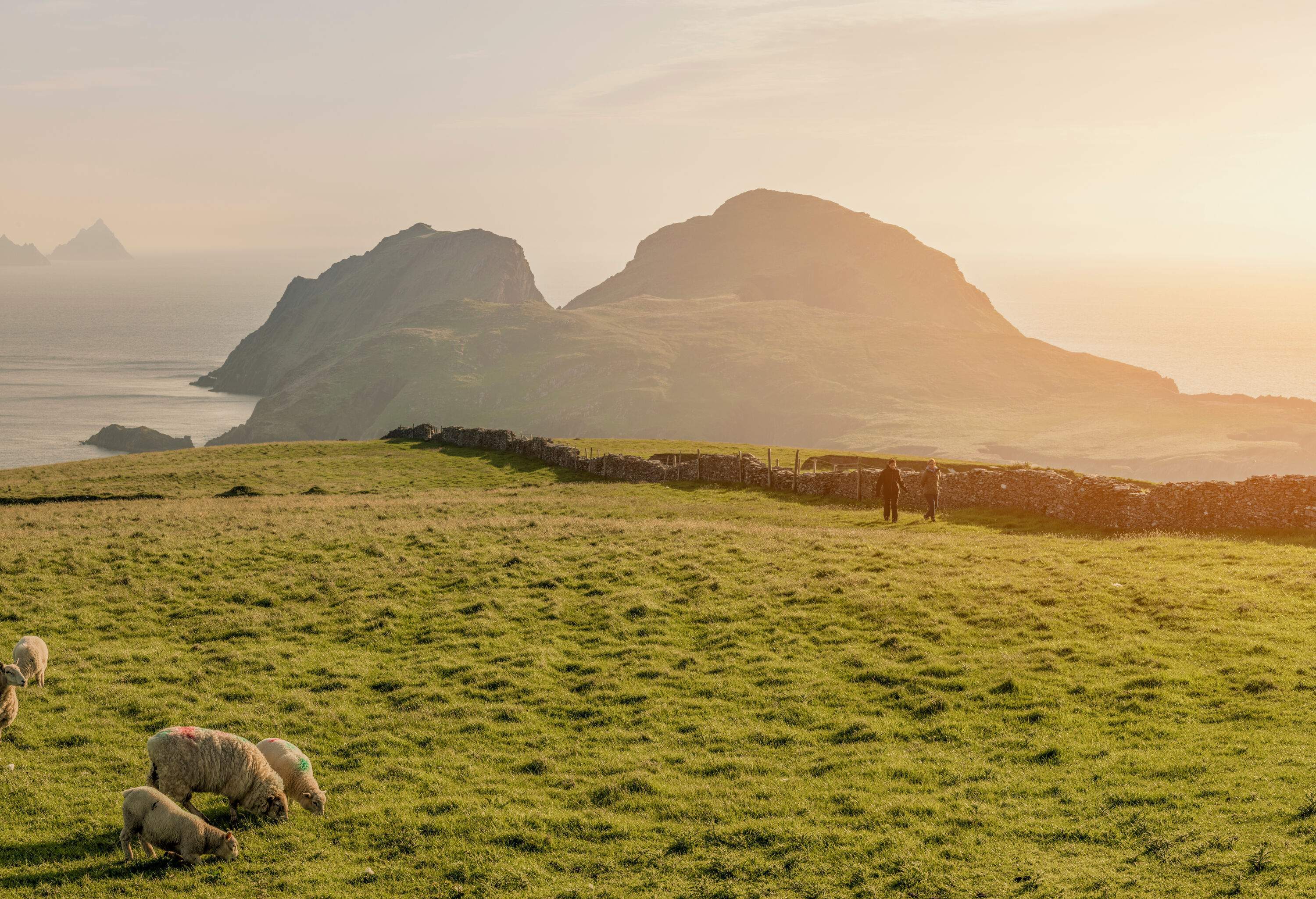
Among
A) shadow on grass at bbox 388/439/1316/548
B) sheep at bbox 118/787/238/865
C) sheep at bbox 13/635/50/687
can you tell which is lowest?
sheep at bbox 118/787/238/865

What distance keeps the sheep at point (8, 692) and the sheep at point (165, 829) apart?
17.4ft

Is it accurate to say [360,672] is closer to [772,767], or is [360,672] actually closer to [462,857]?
[462,857]

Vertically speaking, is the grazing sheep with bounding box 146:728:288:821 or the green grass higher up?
the green grass

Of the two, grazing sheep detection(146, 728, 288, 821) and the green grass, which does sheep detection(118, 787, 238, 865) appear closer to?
grazing sheep detection(146, 728, 288, 821)

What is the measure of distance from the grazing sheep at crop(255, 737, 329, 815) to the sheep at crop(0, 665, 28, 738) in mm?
5441

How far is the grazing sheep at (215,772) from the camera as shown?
13695 mm

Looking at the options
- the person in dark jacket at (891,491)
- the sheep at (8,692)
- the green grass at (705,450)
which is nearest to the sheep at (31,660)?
the sheep at (8,692)

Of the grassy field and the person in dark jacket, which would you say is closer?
the grassy field

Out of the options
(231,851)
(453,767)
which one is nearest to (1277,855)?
(453,767)

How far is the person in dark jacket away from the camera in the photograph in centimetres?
4109

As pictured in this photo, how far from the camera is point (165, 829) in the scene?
1291 cm

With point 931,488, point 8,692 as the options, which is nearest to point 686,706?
point 8,692

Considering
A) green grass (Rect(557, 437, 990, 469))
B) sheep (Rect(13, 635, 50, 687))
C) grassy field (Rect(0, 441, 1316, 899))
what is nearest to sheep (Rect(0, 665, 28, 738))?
grassy field (Rect(0, 441, 1316, 899))

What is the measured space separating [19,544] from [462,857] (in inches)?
1127
